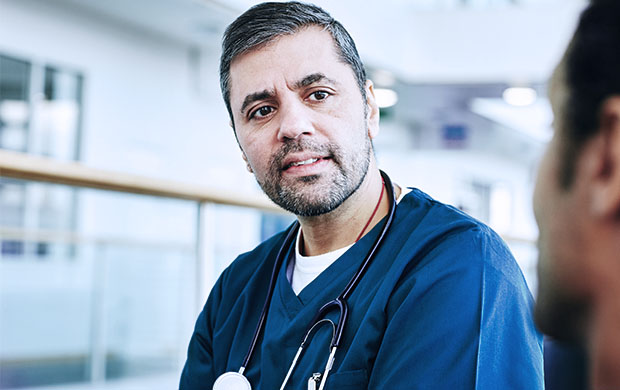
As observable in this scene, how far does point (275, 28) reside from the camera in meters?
1.38

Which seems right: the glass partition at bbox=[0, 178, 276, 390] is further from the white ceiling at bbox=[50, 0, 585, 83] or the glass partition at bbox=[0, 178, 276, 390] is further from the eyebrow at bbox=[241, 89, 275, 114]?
the eyebrow at bbox=[241, 89, 275, 114]

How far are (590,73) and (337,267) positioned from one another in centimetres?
87

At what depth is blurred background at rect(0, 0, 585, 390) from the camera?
4.23 metres

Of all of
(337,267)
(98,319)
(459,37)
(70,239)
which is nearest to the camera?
(337,267)

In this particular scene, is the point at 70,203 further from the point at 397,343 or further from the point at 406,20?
the point at 397,343

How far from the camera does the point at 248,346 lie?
1.34 meters

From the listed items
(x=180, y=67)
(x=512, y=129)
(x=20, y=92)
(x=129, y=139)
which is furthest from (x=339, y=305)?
(x=512, y=129)

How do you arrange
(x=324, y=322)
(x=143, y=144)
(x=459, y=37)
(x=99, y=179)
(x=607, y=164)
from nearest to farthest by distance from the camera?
(x=607, y=164), (x=324, y=322), (x=99, y=179), (x=143, y=144), (x=459, y=37)

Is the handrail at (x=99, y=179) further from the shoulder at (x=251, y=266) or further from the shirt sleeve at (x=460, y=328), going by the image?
the shirt sleeve at (x=460, y=328)

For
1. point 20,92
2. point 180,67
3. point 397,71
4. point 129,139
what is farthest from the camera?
point 397,71

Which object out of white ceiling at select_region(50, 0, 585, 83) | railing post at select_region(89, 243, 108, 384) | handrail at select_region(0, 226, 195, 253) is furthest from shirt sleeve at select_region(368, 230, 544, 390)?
white ceiling at select_region(50, 0, 585, 83)

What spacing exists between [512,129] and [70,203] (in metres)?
6.76

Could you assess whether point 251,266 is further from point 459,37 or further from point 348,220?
point 459,37

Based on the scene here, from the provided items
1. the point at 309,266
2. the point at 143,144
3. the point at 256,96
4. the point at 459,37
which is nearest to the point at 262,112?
the point at 256,96
